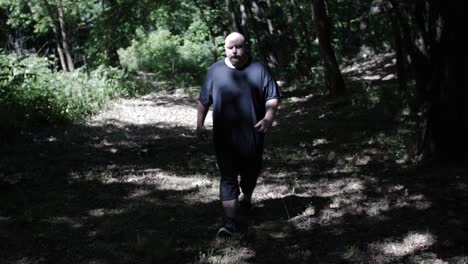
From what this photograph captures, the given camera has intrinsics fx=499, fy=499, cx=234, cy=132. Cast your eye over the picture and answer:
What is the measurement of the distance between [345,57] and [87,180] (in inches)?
987

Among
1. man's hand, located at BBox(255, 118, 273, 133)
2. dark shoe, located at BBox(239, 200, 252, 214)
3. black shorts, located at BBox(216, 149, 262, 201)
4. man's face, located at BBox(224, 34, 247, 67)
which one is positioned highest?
man's face, located at BBox(224, 34, 247, 67)

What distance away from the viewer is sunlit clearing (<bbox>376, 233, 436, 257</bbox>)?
167 inches

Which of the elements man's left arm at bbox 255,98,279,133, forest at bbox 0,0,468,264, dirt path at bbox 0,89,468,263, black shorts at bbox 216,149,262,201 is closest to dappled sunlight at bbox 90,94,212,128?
forest at bbox 0,0,468,264

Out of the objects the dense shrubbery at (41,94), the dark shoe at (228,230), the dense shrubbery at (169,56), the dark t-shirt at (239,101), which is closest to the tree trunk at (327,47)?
the dense shrubbery at (41,94)

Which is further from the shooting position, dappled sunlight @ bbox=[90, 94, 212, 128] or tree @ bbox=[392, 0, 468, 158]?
dappled sunlight @ bbox=[90, 94, 212, 128]

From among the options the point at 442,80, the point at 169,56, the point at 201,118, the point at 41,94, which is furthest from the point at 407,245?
the point at 169,56

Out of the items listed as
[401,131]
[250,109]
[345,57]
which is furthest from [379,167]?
[345,57]

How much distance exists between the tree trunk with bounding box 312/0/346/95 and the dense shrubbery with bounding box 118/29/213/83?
37.0 ft

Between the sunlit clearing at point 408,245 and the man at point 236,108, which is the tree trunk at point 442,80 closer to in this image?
→ the sunlit clearing at point 408,245

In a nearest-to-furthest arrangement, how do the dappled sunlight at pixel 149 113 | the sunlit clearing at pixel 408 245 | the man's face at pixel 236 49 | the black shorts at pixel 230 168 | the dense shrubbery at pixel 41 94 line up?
the sunlit clearing at pixel 408 245, the man's face at pixel 236 49, the black shorts at pixel 230 168, the dense shrubbery at pixel 41 94, the dappled sunlight at pixel 149 113

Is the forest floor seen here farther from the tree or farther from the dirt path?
the tree

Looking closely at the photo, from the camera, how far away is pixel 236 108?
4527mm

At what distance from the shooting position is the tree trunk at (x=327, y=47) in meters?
13.7

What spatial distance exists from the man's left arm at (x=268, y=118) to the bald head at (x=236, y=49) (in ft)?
1.53
